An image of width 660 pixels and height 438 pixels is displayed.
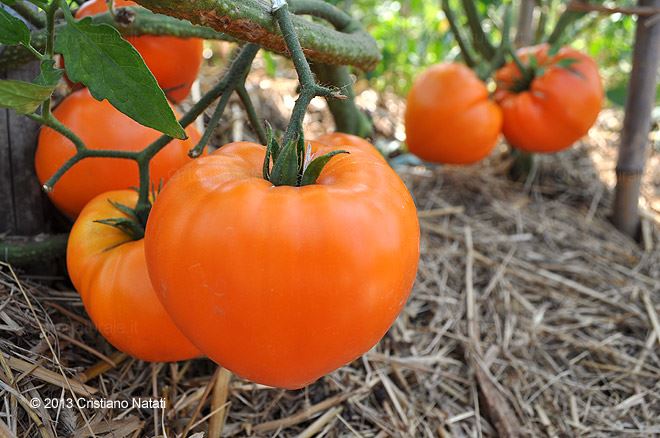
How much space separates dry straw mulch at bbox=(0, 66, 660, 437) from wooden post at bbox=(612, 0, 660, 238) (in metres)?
0.08

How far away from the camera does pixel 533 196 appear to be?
202 centimetres

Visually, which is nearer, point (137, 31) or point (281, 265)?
point (281, 265)

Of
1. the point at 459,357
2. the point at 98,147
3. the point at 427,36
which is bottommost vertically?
the point at 459,357

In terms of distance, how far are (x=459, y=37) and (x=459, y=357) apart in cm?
99

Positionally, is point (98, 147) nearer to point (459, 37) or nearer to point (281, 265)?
point (281, 265)

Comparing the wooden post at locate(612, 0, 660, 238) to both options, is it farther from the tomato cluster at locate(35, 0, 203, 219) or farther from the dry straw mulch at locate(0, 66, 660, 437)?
the tomato cluster at locate(35, 0, 203, 219)

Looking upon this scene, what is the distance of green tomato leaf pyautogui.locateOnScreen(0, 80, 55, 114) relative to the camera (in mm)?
688

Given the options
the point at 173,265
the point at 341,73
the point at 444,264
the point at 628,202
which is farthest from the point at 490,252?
the point at 173,265

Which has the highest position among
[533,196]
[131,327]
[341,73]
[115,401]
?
[341,73]

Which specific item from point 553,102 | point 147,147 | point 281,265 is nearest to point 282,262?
point 281,265

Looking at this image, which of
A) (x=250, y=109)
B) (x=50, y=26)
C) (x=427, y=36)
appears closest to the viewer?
(x=50, y=26)

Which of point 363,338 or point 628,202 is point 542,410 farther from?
point 628,202

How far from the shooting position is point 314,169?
0.74m

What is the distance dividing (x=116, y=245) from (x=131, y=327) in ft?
0.47
